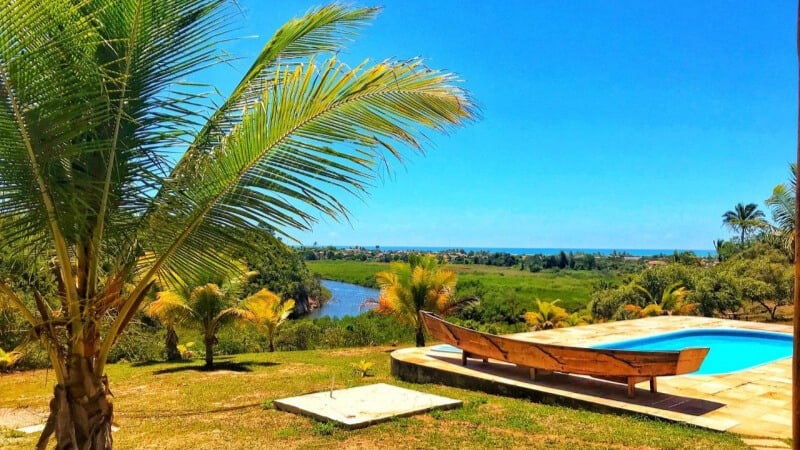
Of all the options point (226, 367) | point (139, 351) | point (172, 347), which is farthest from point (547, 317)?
point (139, 351)

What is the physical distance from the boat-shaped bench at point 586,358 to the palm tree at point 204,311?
647cm

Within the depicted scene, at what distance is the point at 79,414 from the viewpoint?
10.2 feet

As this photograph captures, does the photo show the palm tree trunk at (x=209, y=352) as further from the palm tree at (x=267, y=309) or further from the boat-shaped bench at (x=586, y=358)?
the boat-shaped bench at (x=586, y=358)

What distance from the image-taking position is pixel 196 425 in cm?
638

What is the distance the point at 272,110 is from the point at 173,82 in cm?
67

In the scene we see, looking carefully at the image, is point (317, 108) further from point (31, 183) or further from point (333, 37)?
point (31, 183)

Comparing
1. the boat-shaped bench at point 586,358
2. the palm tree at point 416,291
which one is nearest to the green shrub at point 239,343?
the palm tree at point 416,291

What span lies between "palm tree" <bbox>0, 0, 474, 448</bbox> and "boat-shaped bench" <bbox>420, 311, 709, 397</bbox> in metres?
4.43

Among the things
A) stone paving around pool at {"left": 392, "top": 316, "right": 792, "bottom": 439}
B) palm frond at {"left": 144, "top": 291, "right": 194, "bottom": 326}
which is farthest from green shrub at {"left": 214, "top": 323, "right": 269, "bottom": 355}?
stone paving around pool at {"left": 392, "top": 316, "right": 792, "bottom": 439}

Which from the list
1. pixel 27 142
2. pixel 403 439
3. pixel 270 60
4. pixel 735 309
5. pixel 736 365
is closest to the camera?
pixel 27 142

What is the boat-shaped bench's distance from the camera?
6266mm

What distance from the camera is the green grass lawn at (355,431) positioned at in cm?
508

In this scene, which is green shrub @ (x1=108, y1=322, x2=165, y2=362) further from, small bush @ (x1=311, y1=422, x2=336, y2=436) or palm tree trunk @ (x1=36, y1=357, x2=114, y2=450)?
palm tree trunk @ (x1=36, y1=357, x2=114, y2=450)

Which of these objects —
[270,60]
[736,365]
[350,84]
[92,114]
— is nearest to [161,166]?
[92,114]
